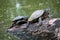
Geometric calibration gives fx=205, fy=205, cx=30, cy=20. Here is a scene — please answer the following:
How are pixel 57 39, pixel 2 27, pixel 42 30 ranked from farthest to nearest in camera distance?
pixel 2 27 < pixel 42 30 < pixel 57 39

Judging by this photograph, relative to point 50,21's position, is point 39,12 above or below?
above

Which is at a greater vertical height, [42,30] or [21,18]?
[21,18]

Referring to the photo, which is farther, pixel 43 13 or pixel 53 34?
pixel 43 13

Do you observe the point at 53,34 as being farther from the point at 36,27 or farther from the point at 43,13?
the point at 43,13

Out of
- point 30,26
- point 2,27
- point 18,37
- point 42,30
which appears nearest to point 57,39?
point 42,30

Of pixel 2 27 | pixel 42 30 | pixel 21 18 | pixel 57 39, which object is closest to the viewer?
pixel 57 39

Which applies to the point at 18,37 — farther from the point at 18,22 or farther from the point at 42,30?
the point at 42,30

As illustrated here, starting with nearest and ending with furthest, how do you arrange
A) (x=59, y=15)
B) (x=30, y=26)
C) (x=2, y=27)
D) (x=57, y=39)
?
(x=57, y=39)
(x=30, y=26)
(x=2, y=27)
(x=59, y=15)

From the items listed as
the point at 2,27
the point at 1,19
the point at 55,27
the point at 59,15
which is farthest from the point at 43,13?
the point at 1,19

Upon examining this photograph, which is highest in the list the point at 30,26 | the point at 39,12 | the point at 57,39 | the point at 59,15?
the point at 59,15
